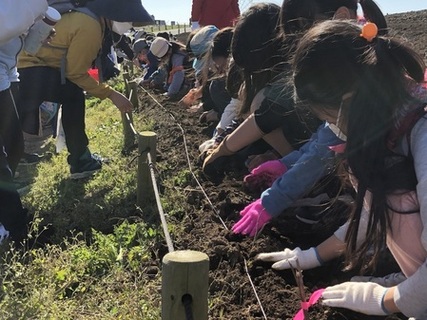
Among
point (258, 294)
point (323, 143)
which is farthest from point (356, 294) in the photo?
point (323, 143)

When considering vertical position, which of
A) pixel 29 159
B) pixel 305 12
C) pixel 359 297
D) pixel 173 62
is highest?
pixel 305 12

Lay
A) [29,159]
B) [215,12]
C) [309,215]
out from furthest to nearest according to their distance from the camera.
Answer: [215,12] < [29,159] < [309,215]

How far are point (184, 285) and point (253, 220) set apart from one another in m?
1.28

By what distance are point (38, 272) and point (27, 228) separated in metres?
0.52

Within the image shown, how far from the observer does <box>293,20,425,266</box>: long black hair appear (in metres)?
1.64

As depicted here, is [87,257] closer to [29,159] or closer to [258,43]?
[258,43]

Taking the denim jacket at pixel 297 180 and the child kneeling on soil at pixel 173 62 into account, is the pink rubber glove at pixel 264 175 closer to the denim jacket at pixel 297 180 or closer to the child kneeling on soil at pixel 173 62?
the denim jacket at pixel 297 180

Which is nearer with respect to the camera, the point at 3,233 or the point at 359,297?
the point at 359,297

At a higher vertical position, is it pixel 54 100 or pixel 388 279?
pixel 54 100

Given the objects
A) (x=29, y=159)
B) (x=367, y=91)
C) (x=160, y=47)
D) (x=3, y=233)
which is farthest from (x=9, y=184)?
(x=160, y=47)

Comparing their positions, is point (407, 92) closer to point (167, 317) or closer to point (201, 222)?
point (167, 317)

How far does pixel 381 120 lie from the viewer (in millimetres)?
1646

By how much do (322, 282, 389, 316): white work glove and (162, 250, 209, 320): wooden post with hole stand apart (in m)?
0.57

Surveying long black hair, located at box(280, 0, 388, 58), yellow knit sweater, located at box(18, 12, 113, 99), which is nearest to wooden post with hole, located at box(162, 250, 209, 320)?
long black hair, located at box(280, 0, 388, 58)
